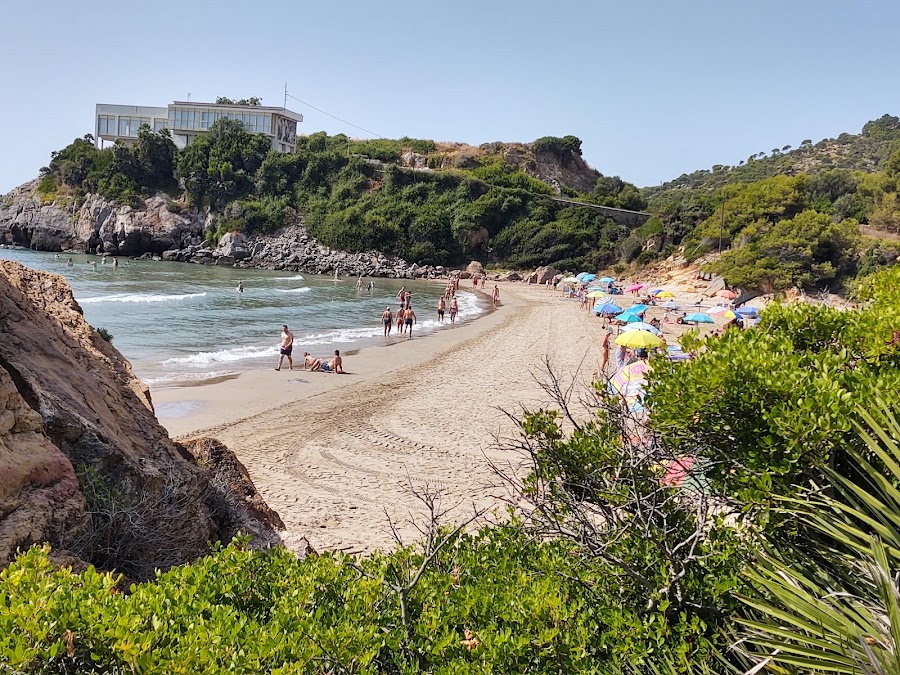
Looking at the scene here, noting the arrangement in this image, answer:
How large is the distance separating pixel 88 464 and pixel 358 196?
72943 mm

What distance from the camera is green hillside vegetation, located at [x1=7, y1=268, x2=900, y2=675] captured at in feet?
6.36

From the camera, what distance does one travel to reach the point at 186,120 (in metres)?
77.6

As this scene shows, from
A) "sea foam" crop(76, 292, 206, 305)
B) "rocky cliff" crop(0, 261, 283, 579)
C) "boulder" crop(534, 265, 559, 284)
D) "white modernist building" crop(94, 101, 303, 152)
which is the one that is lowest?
"sea foam" crop(76, 292, 206, 305)

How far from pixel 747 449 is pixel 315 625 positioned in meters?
2.02

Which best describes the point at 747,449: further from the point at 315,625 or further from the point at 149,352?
the point at 149,352

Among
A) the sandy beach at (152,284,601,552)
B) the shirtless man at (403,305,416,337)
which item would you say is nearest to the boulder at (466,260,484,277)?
the shirtless man at (403,305,416,337)

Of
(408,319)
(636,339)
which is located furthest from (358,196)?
(636,339)

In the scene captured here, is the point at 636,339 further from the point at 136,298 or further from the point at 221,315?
the point at 136,298

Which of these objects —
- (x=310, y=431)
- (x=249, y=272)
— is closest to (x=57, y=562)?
(x=310, y=431)

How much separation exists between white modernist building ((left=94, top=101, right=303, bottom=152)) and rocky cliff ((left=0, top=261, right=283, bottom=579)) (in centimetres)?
8155

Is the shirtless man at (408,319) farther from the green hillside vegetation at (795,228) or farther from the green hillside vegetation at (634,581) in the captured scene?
the green hillside vegetation at (634,581)

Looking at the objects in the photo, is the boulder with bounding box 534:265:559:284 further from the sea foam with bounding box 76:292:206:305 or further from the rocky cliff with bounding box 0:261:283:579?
the rocky cliff with bounding box 0:261:283:579

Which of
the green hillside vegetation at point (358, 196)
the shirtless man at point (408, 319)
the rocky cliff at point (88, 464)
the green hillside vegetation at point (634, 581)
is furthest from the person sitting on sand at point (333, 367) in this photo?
the green hillside vegetation at point (358, 196)

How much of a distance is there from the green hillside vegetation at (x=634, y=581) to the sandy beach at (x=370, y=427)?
0.56 m
